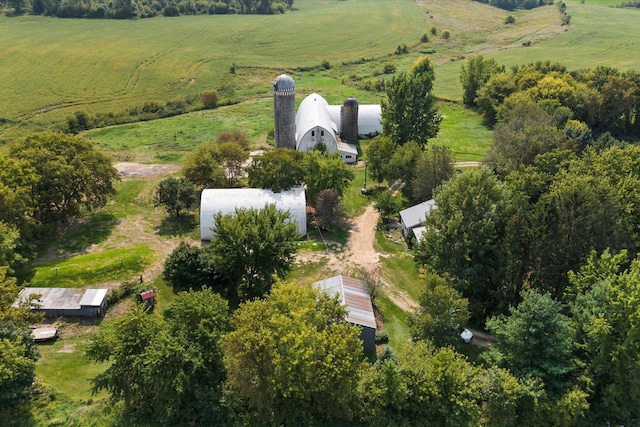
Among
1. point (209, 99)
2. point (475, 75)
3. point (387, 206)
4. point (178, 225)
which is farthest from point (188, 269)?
point (475, 75)

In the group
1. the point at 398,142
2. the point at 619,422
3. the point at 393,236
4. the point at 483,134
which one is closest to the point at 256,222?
the point at 393,236

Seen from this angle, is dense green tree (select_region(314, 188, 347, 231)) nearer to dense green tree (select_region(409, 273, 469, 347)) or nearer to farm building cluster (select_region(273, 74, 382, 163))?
farm building cluster (select_region(273, 74, 382, 163))

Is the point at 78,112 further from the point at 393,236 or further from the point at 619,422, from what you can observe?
the point at 619,422

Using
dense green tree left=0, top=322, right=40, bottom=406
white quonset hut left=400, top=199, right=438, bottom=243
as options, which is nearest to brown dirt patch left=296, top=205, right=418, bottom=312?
white quonset hut left=400, top=199, right=438, bottom=243

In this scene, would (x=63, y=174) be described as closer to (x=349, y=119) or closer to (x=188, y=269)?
(x=188, y=269)

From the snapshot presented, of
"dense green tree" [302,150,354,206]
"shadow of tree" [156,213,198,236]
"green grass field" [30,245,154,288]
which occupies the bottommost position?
"shadow of tree" [156,213,198,236]

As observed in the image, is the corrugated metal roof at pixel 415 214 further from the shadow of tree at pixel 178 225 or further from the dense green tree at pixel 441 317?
the shadow of tree at pixel 178 225

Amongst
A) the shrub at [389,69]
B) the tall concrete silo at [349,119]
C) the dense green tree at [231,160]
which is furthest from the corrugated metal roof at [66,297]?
the shrub at [389,69]
